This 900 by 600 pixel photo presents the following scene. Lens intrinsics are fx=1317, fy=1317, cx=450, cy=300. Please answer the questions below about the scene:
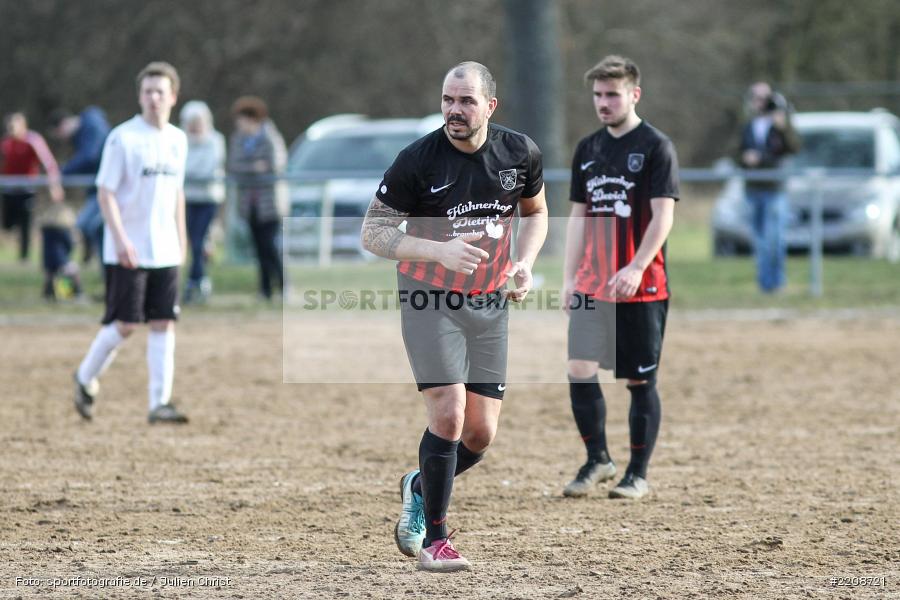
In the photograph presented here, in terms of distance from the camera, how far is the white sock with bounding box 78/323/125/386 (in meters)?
8.53

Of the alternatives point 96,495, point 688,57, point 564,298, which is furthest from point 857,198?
point 688,57

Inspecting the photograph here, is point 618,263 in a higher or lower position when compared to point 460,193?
lower

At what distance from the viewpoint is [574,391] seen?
266 inches

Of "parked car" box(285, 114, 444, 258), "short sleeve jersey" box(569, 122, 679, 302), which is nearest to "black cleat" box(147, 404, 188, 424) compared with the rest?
"short sleeve jersey" box(569, 122, 679, 302)

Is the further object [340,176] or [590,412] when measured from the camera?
[340,176]

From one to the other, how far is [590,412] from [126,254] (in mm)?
3178

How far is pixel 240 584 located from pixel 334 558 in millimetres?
538

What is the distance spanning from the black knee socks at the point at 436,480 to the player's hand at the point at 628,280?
1.41 meters

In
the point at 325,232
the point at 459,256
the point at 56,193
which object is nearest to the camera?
the point at 459,256

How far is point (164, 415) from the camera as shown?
859 cm

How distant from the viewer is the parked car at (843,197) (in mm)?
17500

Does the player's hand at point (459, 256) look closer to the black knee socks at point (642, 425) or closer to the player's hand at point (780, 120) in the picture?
the black knee socks at point (642, 425)

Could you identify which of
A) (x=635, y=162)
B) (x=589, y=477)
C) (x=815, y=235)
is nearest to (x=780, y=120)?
(x=815, y=235)

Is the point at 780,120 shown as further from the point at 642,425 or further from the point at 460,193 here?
the point at 460,193
